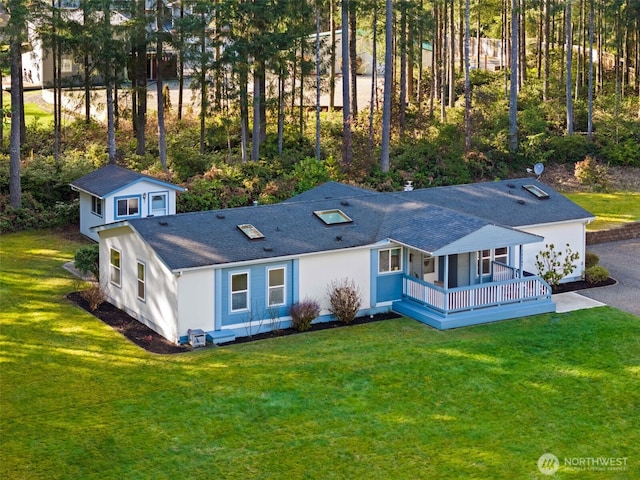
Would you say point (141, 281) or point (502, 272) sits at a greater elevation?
point (141, 281)

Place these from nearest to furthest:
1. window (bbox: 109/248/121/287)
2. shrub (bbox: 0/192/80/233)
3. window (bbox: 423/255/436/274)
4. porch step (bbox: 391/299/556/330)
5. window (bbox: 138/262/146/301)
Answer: window (bbox: 138/262/146/301) → porch step (bbox: 391/299/556/330) → window (bbox: 109/248/121/287) → window (bbox: 423/255/436/274) → shrub (bbox: 0/192/80/233)

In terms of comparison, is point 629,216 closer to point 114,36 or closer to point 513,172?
point 513,172

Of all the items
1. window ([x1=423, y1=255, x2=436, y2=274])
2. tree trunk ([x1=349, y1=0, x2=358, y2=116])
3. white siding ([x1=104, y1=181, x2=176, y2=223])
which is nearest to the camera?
window ([x1=423, y1=255, x2=436, y2=274])

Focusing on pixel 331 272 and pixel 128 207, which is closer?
pixel 331 272

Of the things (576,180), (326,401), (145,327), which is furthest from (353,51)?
(326,401)

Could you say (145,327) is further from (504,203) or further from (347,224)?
(504,203)

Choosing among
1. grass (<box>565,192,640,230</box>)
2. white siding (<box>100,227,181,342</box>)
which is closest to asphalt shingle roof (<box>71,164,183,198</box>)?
white siding (<box>100,227,181,342</box>)

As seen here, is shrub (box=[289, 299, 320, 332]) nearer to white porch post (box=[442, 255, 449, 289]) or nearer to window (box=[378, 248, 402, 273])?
window (box=[378, 248, 402, 273])
